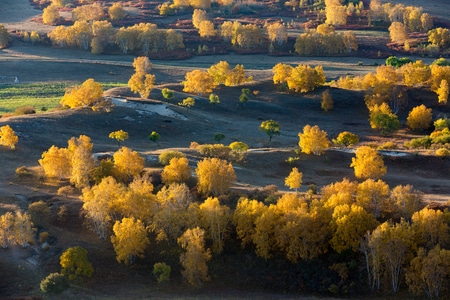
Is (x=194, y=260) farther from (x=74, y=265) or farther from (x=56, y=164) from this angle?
(x=56, y=164)

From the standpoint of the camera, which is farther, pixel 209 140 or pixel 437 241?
pixel 209 140

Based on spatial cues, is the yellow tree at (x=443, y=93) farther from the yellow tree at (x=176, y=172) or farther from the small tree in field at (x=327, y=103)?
the yellow tree at (x=176, y=172)

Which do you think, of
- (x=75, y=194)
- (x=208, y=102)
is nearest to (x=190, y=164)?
(x=75, y=194)

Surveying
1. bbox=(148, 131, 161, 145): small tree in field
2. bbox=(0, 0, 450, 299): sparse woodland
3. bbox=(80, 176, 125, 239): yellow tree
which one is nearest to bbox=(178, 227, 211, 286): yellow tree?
bbox=(0, 0, 450, 299): sparse woodland

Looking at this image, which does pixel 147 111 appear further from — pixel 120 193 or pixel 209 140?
pixel 120 193

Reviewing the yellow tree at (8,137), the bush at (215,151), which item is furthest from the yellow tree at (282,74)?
the yellow tree at (8,137)
